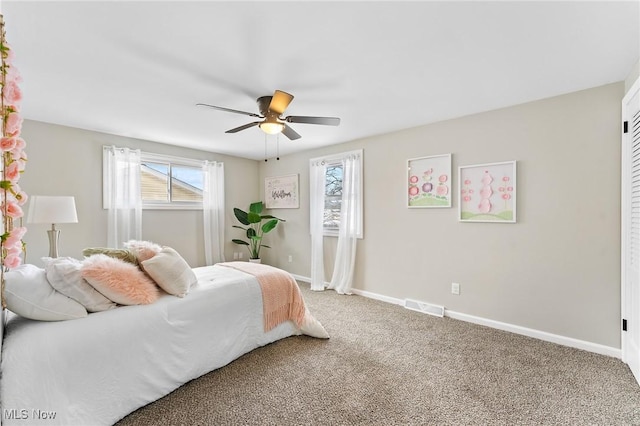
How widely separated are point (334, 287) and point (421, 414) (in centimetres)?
270

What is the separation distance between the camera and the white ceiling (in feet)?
5.00

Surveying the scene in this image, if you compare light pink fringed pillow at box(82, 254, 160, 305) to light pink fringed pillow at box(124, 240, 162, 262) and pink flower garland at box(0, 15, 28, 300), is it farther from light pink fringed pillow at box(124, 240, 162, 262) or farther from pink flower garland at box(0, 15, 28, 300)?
pink flower garland at box(0, 15, 28, 300)

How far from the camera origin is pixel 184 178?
15.0 ft

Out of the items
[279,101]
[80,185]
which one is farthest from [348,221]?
[80,185]

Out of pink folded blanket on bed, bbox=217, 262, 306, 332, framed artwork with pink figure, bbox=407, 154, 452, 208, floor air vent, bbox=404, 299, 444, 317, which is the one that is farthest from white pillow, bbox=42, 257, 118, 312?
framed artwork with pink figure, bbox=407, 154, 452, 208

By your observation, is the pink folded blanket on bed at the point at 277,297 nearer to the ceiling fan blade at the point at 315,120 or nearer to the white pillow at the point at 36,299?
the white pillow at the point at 36,299

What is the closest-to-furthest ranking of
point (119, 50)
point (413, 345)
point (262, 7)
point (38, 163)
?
1. point (262, 7)
2. point (119, 50)
3. point (413, 345)
4. point (38, 163)

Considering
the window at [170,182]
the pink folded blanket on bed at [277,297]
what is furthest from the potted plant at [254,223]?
the pink folded blanket on bed at [277,297]

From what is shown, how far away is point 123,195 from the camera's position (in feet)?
12.4

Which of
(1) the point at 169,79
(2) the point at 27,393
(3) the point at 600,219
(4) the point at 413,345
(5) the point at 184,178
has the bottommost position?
(4) the point at 413,345

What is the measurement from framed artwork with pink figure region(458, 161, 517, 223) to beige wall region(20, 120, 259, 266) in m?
4.11

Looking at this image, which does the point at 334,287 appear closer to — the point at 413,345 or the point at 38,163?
the point at 413,345

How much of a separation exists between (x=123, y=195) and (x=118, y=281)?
2586 mm

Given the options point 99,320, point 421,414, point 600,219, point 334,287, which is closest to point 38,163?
point 99,320
